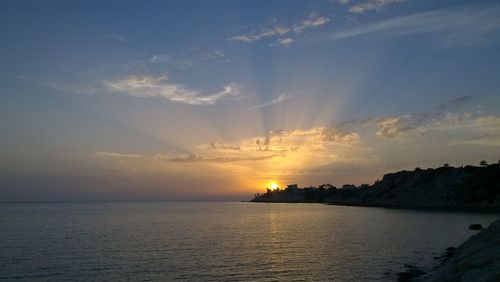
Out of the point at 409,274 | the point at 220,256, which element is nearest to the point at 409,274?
the point at 409,274

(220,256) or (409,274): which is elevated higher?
(220,256)

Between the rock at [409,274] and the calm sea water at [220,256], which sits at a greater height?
the calm sea water at [220,256]

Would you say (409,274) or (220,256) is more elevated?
(220,256)

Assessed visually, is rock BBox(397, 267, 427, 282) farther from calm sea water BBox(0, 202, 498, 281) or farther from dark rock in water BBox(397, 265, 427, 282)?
calm sea water BBox(0, 202, 498, 281)

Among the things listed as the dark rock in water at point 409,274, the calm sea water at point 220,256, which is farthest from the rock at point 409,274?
the calm sea water at point 220,256

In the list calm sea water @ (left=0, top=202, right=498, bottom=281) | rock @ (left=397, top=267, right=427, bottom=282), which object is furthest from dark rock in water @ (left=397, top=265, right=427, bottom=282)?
calm sea water @ (left=0, top=202, right=498, bottom=281)

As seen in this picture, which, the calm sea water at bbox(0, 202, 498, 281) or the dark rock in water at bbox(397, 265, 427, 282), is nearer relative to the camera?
the dark rock in water at bbox(397, 265, 427, 282)

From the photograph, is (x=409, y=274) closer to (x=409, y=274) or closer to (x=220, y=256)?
(x=409, y=274)

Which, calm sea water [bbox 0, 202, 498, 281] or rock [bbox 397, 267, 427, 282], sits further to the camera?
calm sea water [bbox 0, 202, 498, 281]

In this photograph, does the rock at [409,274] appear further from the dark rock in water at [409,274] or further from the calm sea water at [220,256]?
the calm sea water at [220,256]

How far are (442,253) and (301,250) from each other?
21.1 meters

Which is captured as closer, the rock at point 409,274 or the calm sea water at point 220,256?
the rock at point 409,274

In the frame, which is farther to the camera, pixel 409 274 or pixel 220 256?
pixel 220 256

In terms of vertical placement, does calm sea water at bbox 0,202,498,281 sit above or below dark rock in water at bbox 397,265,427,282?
above
